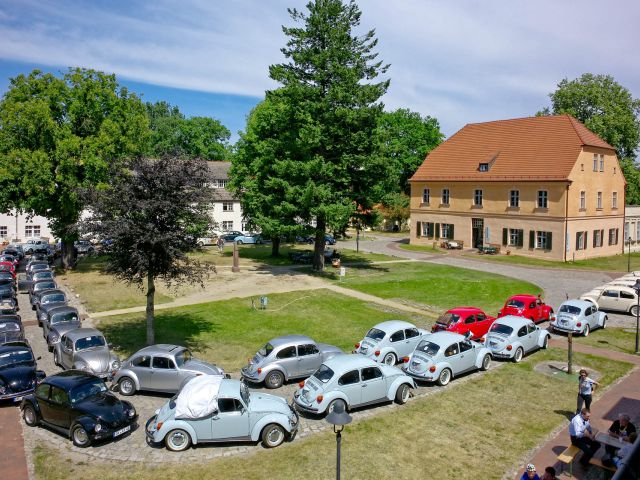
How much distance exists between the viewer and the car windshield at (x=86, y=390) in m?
14.7

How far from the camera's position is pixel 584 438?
13.0 meters

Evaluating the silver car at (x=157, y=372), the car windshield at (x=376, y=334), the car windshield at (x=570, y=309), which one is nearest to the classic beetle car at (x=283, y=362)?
the silver car at (x=157, y=372)

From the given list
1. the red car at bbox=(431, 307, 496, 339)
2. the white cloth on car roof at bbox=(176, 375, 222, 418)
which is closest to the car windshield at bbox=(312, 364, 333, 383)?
the white cloth on car roof at bbox=(176, 375, 222, 418)

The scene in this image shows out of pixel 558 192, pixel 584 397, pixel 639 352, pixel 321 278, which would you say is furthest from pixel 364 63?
pixel 584 397

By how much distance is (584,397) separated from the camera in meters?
15.2

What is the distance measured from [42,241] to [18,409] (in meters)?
48.5

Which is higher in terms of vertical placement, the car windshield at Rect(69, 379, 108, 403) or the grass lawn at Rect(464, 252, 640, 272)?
the grass lawn at Rect(464, 252, 640, 272)

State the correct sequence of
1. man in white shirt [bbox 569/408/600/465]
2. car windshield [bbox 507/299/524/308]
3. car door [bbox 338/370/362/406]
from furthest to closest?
car windshield [bbox 507/299/524/308], car door [bbox 338/370/362/406], man in white shirt [bbox 569/408/600/465]

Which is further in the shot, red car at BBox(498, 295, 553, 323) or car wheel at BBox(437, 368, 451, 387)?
red car at BBox(498, 295, 553, 323)

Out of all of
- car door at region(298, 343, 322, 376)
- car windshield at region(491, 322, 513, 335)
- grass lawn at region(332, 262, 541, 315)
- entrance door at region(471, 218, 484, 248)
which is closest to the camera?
car door at region(298, 343, 322, 376)

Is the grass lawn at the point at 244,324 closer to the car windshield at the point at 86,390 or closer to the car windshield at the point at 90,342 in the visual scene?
the car windshield at the point at 90,342

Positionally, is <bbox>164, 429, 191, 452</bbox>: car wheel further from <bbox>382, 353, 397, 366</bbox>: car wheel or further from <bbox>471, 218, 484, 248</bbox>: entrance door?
<bbox>471, 218, 484, 248</bbox>: entrance door

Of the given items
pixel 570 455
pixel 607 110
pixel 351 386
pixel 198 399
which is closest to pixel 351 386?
pixel 351 386

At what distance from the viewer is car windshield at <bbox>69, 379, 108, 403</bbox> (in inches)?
580
